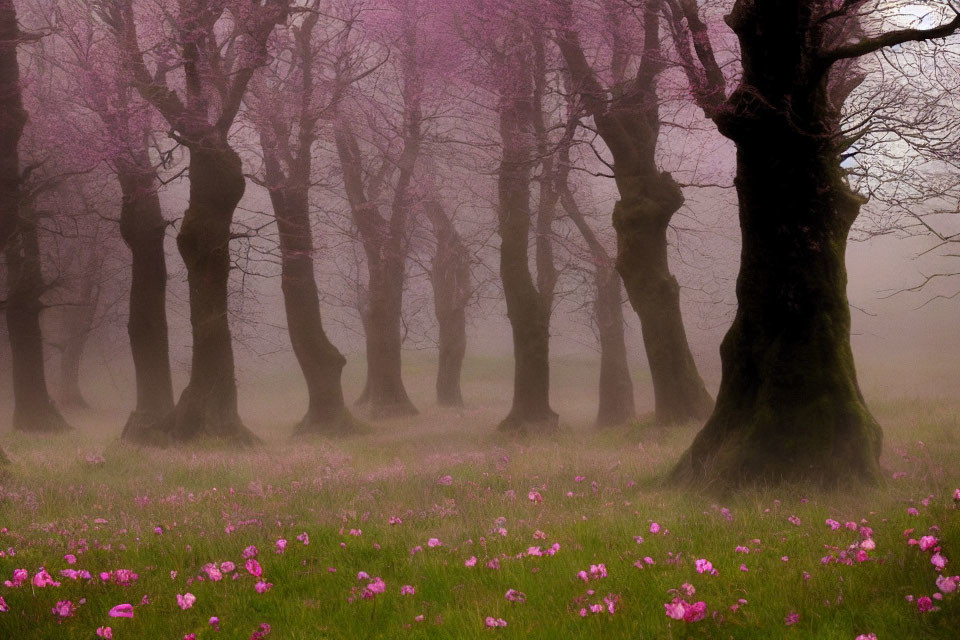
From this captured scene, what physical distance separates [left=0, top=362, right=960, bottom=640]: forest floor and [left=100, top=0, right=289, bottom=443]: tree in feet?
16.4

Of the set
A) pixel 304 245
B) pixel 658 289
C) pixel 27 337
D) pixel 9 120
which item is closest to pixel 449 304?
pixel 304 245

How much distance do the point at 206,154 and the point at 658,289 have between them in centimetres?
995

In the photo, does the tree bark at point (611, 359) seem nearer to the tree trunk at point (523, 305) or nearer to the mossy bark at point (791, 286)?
the tree trunk at point (523, 305)

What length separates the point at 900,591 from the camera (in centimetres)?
482

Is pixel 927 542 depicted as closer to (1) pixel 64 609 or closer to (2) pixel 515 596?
(2) pixel 515 596

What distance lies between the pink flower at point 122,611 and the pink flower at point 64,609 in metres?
0.27

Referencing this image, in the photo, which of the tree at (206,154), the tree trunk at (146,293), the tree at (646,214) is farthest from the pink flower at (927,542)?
the tree trunk at (146,293)

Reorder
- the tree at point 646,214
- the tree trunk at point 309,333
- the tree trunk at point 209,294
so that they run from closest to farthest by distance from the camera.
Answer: the tree at point 646,214
the tree trunk at point 209,294
the tree trunk at point 309,333

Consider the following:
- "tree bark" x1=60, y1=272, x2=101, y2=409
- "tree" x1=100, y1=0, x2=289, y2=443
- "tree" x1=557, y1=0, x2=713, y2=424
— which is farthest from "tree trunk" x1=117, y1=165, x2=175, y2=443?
"tree bark" x1=60, y1=272, x2=101, y2=409

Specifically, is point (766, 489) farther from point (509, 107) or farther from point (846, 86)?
point (509, 107)

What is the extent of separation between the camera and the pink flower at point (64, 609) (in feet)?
16.0

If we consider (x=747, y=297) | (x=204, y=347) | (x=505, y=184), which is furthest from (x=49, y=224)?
(x=747, y=297)

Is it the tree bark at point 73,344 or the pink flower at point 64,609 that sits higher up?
the tree bark at point 73,344

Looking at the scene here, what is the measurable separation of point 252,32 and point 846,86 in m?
11.1
